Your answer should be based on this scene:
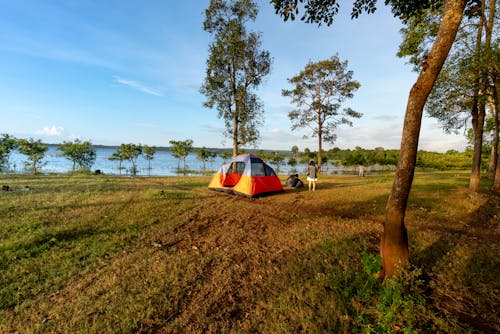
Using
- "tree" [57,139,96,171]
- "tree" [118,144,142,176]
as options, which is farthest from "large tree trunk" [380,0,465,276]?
"tree" [118,144,142,176]

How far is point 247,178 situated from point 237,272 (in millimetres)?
7037

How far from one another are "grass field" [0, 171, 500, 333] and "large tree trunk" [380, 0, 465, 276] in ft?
1.07

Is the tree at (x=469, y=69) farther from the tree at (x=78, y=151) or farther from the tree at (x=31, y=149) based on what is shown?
the tree at (x=78, y=151)

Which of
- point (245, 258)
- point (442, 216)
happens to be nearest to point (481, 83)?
point (442, 216)

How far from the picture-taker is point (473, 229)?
6.57 m

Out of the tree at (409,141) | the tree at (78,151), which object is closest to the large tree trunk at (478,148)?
the tree at (409,141)

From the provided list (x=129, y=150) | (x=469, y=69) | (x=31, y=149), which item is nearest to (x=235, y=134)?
(x=469, y=69)

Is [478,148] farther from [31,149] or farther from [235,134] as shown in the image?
[31,149]

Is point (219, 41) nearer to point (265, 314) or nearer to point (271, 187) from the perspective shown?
point (271, 187)

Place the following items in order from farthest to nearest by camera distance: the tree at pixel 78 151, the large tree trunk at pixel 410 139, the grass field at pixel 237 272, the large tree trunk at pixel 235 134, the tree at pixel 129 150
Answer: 1. the tree at pixel 129 150
2. the tree at pixel 78 151
3. the large tree trunk at pixel 235 134
4. the large tree trunk at pixel 410 139
5. the grass field at pixel 237 272

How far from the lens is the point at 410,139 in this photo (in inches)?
133

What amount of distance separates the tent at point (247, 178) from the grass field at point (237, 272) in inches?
122

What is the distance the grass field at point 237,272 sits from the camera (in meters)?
2.98

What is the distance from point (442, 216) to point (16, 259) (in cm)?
1197
